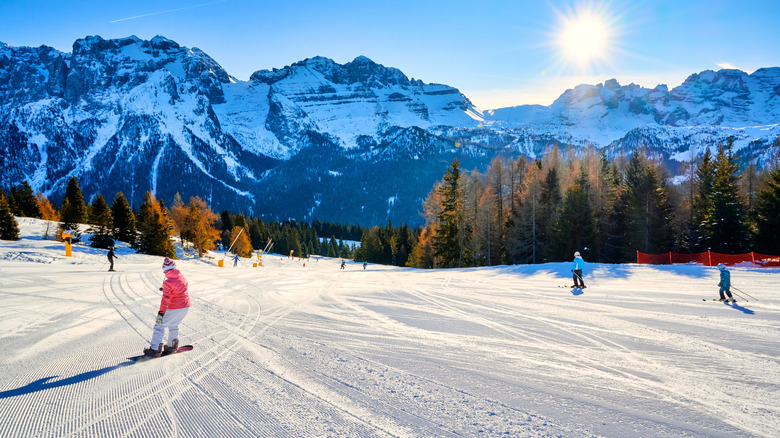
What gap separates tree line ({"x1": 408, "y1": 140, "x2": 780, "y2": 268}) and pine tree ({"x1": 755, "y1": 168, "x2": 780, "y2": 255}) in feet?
0.84

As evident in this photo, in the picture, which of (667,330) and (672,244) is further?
(672,244)

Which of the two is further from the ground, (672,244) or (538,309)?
(672,244)

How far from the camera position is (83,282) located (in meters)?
16.3

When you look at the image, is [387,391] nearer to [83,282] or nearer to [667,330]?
[667,330]

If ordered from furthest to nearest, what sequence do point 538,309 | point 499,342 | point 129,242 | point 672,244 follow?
point 129,242 → point 672,244 → point 538,309 → point 499,342

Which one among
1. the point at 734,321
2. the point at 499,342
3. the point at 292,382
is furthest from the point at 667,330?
the point at 292,382

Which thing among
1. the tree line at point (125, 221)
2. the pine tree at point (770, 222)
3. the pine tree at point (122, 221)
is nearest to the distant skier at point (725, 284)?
the pine tree at point (770, 222)

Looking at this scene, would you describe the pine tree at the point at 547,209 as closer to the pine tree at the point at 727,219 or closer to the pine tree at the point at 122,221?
the pine tree at the point at 727,219

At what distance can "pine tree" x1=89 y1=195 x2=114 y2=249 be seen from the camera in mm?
40844

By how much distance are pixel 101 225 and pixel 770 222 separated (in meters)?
63.0

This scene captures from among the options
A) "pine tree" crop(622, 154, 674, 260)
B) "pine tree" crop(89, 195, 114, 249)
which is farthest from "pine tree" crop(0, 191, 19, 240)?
"pine tree" crop(622, 154, 674, 260)

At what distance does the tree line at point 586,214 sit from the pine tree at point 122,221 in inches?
1457

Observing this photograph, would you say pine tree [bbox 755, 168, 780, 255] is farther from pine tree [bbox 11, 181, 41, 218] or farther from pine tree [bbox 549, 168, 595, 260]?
pine tree [bbox 11, 181, 41, 218]

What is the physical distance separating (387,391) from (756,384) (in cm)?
528
